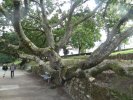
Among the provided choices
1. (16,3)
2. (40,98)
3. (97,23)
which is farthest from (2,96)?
(16,3)

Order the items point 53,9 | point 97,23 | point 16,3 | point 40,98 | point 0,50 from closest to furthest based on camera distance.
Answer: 1. point 16,3
2. point 0,50
3. point 40,98
4. point 53,9
5. point 97,23

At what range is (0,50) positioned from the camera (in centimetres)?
1736

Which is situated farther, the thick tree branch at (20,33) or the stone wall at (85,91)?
the stone wall at (85,91)

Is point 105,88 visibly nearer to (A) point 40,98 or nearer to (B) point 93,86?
(B) point 93,86

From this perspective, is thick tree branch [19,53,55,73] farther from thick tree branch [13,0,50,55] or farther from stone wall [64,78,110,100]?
stone wall [64,78,110,100]

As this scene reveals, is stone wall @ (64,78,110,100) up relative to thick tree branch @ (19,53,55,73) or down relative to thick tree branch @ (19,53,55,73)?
down

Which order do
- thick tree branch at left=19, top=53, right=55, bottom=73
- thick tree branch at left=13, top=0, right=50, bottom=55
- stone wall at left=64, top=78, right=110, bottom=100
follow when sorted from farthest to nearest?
thick tree branch at left=19, top=53, right=55, bottom=73, stone wall at left=64, top=78, right=110, bottom=100, thick tree branch at left=13, top=0, right=50, bottom=55

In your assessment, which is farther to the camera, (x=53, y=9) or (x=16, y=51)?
(x=53, y=9)

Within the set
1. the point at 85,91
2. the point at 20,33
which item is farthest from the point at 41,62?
the point at 85,91

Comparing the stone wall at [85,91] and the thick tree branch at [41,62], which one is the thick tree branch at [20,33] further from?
the stone wall at [85,91]

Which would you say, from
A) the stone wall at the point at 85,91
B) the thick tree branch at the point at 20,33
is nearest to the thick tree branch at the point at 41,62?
the thick tree branch at the point at 20,33

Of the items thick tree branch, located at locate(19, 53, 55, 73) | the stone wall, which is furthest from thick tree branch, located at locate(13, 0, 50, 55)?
the stone wall

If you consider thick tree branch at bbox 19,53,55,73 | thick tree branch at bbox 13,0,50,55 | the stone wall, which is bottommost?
the stone wall

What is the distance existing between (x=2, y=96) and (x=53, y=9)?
728 centimetres
